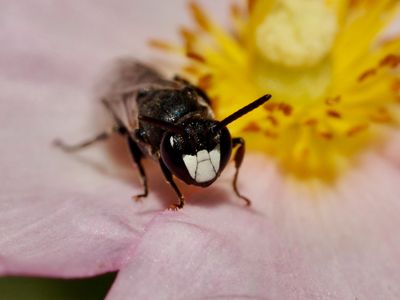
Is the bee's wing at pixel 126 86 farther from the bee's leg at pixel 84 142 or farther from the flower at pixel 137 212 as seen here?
the flower at pixel 137 212

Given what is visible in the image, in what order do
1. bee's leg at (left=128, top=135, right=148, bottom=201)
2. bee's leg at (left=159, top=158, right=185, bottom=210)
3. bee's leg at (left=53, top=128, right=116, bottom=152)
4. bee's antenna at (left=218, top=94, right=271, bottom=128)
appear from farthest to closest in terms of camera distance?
bee's leg at (left=53, top=128, right=116, bottom=152) → bee's leg at (left=128, top=135, right=148, bottom=201) → bee's leg at (left=159, top=158, right=185, bottom=210) → bee's antenna at (left=218, top=94, right=271, bottom=128)

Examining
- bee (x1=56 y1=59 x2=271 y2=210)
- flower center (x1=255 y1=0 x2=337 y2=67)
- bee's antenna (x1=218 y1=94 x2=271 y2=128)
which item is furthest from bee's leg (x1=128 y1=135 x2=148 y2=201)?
flower center (x1=255 y1=0 x2=337 y2=67)

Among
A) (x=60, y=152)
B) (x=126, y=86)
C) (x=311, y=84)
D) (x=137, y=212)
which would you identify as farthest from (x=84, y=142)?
(x=311, y=84)

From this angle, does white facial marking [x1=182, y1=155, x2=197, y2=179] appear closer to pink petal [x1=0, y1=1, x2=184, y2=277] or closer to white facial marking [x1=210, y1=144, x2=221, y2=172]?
white facial marking [x1=210, y1=144, x2=221, y2=172]

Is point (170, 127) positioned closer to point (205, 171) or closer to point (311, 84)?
point (205, 171)

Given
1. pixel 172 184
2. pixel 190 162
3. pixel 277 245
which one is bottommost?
pixel 277 245

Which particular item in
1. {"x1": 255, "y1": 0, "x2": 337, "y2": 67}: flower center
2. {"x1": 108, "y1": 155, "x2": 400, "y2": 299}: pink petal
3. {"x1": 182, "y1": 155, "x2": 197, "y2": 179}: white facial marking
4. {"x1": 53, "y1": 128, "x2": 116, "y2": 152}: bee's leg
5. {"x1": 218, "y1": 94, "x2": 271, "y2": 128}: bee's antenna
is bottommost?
{"x1": 108, "y1": 155, "x2": 400, "y2": 299}: pink petal

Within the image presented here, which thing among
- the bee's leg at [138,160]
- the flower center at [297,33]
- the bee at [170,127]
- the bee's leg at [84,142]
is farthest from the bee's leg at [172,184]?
the flower center at [297,33]

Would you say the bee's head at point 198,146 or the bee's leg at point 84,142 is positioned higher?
the bee's head at point 198,146
